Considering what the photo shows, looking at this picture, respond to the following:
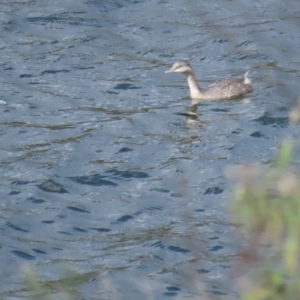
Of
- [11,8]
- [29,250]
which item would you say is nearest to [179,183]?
[29,250]

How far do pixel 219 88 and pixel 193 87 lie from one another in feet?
1.18

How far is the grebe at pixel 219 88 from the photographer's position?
13.0m

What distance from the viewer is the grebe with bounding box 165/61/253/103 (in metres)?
13.0

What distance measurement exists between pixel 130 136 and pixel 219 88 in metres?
2.05

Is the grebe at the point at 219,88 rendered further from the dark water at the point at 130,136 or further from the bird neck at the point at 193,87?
the dark water at the point at 130,136

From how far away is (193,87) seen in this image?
43.1ft

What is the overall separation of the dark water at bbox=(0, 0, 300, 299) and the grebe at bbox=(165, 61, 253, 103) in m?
0.13

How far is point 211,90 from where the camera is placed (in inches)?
518

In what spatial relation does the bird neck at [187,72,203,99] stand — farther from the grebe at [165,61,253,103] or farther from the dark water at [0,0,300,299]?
the dark water at [0,0,300,299]

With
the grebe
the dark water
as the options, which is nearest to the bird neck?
the grebe

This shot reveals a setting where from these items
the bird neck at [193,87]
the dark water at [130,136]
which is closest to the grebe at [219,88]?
the bird neck at [193,87]

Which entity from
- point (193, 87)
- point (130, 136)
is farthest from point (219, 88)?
point (130, 136)

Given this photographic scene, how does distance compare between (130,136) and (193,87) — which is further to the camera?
(193,87)

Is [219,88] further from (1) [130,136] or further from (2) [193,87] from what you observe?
(1) [130,136]
